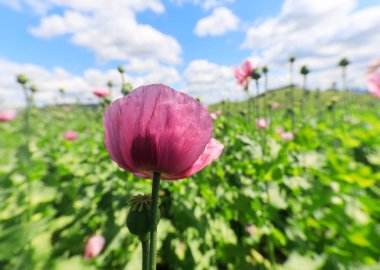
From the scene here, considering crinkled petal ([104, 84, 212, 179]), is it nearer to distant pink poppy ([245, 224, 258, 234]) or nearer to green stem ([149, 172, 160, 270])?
green stem ([149, 172, 160, 270])

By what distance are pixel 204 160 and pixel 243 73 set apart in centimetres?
303

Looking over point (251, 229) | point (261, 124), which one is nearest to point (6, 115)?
point (261, 124)

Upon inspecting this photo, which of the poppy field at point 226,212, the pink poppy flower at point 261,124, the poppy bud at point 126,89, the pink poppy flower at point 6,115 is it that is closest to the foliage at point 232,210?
the poppy field at point 226,212

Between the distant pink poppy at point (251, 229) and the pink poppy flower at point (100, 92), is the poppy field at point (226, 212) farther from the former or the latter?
the pink poppy flower at point (100, 92)

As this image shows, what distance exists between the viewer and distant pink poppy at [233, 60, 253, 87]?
145 inches

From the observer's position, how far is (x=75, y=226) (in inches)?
101

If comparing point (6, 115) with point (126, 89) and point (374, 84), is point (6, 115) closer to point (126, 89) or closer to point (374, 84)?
point (126, 89)

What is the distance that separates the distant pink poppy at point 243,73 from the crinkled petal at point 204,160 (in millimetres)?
2929

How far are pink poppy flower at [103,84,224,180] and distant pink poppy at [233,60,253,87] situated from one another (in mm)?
3053

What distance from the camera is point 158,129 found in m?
0.76

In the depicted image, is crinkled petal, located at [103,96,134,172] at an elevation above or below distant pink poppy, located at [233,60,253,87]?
below

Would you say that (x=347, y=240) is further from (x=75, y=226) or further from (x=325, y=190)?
(x=75, y=226)

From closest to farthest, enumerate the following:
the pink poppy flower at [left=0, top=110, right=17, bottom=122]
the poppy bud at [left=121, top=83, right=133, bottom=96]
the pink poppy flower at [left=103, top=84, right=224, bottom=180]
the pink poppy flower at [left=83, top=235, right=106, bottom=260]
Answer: the pink poppy flower at [left=103, top=84, right=224, bottom=180] → the pink poppy flower at [left=83, top=235, right=106, bottom=260] → the poppy bud at [left=121, top=83, right=133, bottom=96] → the pink poppy flower at [left=0, top=110, right=17, bottom=122]

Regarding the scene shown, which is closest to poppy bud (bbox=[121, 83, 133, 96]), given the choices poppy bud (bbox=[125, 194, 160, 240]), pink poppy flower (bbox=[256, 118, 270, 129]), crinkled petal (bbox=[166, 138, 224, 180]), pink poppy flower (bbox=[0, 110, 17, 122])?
pink poppy flower (bbox=[256, 118, 270, 129])
